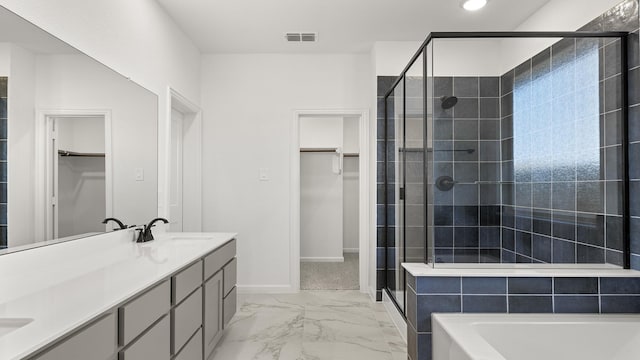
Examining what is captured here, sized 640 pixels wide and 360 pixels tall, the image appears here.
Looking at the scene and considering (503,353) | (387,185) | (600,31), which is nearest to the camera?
(503,353)

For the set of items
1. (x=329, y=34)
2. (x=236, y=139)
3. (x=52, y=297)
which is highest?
(x=329, y=34)

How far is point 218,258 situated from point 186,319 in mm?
605

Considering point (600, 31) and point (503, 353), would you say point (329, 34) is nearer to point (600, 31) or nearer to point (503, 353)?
point (600, 31)

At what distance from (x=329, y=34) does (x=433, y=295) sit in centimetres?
254

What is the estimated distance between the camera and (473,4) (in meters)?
2.76

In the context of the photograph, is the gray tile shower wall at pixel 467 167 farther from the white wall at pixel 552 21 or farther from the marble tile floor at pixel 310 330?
the marble tile floor at pixel 310 330

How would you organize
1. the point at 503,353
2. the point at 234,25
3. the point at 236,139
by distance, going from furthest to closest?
the point at 236,139 → the point at 234,25 → the point at 503,353

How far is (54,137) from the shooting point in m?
1.69

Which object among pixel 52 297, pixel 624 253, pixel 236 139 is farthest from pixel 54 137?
pixel 624 253

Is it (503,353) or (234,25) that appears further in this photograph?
(234,25)

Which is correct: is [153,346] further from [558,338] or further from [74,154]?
[558,338]

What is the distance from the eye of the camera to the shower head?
2324mm

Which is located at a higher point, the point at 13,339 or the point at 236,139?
the point at 236,139

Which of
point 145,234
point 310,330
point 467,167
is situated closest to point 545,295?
point 467,167
